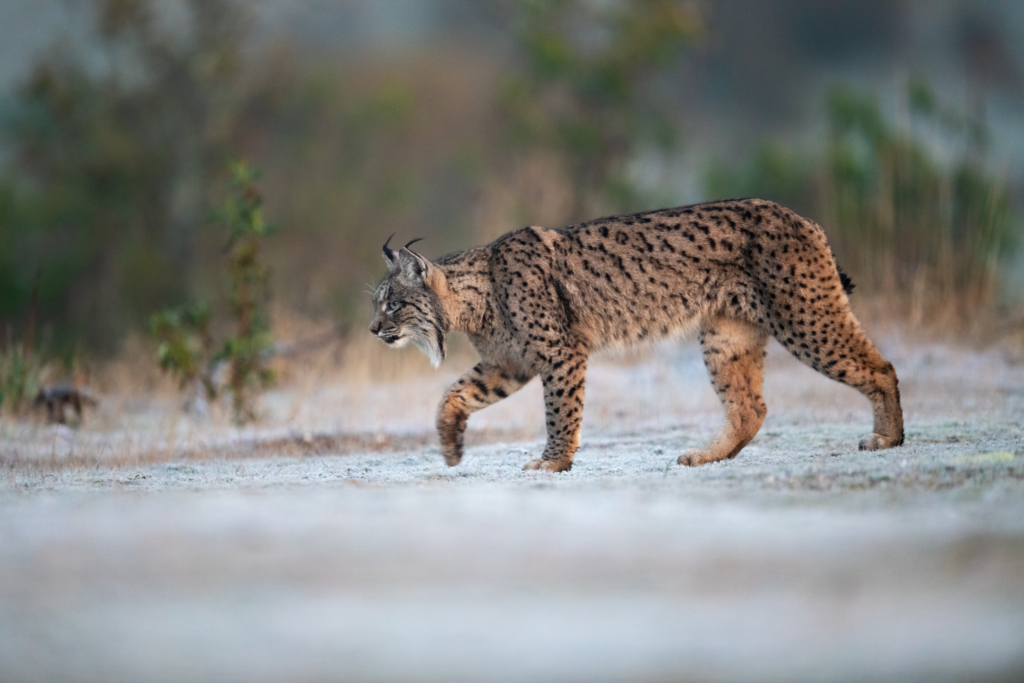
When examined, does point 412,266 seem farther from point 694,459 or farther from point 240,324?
point 240,324

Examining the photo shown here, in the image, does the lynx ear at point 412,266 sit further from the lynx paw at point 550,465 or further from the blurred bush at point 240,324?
the blurred bush at point 240,324

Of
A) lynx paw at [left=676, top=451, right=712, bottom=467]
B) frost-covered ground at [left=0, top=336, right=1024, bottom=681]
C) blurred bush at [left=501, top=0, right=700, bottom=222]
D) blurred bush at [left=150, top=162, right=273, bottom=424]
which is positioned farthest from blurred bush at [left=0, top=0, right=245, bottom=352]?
lynx paw at [left=676, top=451, right=712, bottom=467]

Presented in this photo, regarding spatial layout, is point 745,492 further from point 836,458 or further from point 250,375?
point 250,375

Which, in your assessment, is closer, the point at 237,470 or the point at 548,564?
the point at 548,564

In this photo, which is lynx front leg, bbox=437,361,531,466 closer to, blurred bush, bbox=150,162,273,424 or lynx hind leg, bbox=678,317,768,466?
lynx hind leg, bbox=678,317,768,466

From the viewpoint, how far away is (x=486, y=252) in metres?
7.20

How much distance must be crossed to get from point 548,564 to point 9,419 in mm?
6685

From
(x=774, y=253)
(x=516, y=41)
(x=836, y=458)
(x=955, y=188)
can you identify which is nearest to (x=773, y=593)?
(x=836, y=458)

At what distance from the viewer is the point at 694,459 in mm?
6531

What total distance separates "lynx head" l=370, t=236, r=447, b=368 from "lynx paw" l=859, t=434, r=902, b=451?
2609mm

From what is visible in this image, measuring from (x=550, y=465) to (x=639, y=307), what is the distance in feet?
3.80

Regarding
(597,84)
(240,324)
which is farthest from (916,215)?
(240,324)

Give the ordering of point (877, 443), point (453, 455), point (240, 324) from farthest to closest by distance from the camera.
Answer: point (240, 324) → point (453, 455) → point (877, 443)

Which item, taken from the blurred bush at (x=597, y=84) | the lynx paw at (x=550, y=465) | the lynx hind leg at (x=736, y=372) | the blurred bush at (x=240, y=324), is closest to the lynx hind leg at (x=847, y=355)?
the lynx hind leg at (x=736, y=372)
